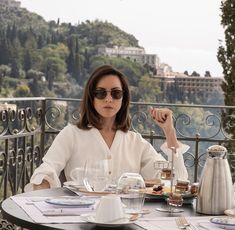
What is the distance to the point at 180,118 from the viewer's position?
193 inches

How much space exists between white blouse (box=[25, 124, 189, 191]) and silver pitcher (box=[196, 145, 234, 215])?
21.1 inches

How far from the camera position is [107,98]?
2.85 metres

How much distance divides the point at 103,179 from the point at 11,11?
8.70 meters

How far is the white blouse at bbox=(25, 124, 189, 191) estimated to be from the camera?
9.23ft

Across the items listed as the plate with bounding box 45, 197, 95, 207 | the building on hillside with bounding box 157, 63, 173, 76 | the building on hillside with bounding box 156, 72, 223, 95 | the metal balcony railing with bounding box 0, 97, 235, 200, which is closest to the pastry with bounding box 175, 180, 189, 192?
the plate with bounding box 45, 197, 95, 207

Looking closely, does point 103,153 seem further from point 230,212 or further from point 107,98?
point 230,212

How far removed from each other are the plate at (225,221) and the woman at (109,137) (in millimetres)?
705

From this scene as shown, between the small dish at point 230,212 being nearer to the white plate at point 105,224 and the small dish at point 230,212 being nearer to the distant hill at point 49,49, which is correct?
the white plate at point 105,224

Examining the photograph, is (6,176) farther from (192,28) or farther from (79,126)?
(192,28)

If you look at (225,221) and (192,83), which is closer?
(225,221)

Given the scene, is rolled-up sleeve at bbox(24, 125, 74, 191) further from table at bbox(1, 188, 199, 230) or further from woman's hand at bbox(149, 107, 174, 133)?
woman's hand at bbox(149, 107, 174, 133)

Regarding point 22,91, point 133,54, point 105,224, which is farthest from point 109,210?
point 133,54

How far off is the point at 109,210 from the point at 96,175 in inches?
16.1

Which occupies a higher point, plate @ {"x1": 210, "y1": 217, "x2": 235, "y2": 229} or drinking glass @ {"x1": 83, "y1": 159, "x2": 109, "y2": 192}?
drinking glass @ {"x1": 83, "y1": 159, "x2": 109, "y2": 192}
